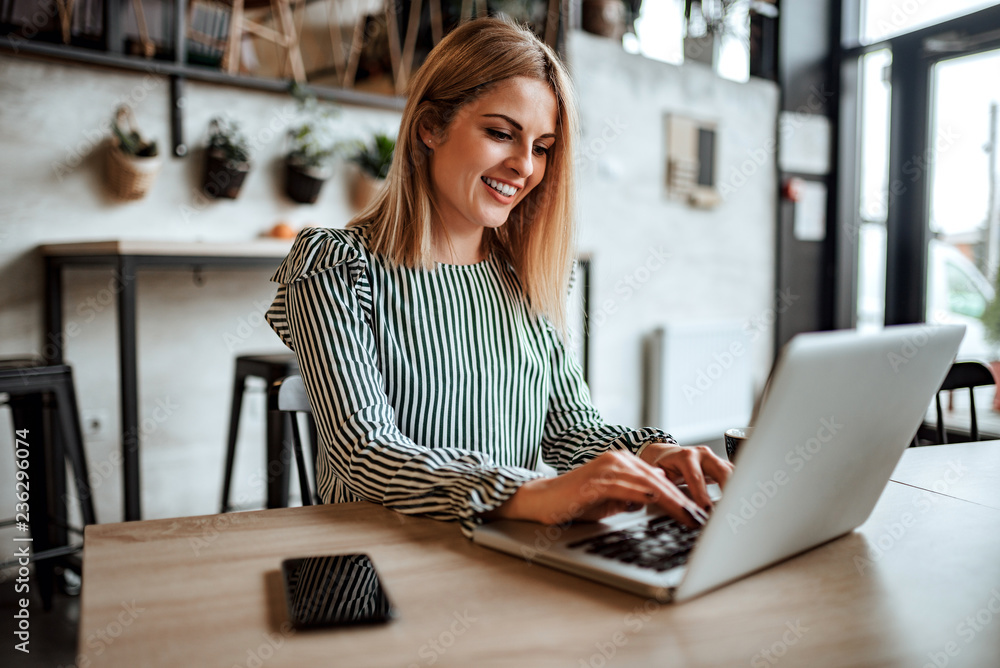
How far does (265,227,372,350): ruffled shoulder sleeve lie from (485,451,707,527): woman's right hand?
440 mm

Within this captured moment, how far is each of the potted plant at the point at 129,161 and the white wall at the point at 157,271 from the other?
0.05 meters

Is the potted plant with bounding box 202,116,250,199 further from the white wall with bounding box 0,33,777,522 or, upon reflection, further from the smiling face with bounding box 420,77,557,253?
the smiling face with bounding box 420,77,557,253

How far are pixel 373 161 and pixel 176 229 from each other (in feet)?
2.45

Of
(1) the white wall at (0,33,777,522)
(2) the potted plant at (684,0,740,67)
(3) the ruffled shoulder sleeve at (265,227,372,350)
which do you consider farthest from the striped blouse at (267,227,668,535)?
(2) the potted plant at (684,0,740,67)

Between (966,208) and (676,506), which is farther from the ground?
(966,208)

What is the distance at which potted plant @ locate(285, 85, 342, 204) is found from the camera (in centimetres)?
292

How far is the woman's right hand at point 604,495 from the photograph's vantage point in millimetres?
736

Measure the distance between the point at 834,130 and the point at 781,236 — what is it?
679mm

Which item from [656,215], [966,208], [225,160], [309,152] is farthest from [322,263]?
[966,208]

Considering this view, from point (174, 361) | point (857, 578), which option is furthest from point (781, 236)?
point (857, 578)

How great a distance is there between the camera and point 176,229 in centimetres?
279

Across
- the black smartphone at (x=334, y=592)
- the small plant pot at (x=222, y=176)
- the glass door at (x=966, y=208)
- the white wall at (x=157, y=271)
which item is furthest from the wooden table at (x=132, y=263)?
the glass door at (x=966, y=208)

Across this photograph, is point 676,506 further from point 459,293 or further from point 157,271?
point 157,271

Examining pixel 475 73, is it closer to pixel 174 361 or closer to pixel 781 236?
pixel 174 361
